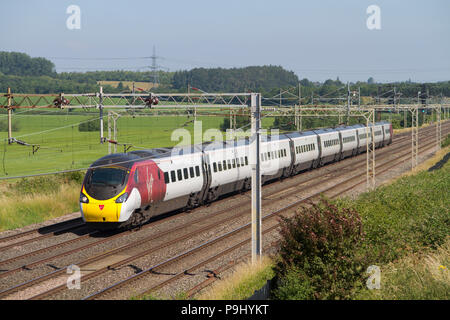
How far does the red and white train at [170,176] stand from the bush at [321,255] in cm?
855

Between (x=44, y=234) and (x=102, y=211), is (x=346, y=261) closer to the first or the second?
(x=102, y=211)

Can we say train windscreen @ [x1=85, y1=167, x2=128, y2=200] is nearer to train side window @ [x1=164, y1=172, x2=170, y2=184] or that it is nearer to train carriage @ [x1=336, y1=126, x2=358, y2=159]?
train side window @ [x1=164, y1=172, x2=170, y2=184]

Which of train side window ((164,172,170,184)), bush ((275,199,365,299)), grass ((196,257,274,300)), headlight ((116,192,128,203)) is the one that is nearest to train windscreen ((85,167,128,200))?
headlight ((116,192,128,203))

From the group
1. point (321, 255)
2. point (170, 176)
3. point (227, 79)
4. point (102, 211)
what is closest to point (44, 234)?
point (102, 211)

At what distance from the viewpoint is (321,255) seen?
13375 millimetres

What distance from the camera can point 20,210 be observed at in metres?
25.3

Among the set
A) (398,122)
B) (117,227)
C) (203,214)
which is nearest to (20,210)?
(117,227)

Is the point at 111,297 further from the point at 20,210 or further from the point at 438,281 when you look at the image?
the point at 20,210

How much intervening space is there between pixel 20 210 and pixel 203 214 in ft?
30.2

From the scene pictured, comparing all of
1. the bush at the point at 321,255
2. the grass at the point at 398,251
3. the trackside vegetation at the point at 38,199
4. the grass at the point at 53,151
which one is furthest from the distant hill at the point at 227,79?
the bush at the point at 321,255

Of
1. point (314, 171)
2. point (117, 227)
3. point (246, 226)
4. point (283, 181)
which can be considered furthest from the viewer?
point (314, 171)

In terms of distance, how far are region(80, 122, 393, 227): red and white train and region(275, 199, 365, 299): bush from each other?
28.0 ft

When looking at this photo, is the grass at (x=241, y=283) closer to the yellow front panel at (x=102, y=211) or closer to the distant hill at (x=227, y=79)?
the yellow front panel at (x=102, y=211)

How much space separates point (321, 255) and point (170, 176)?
443 inches
